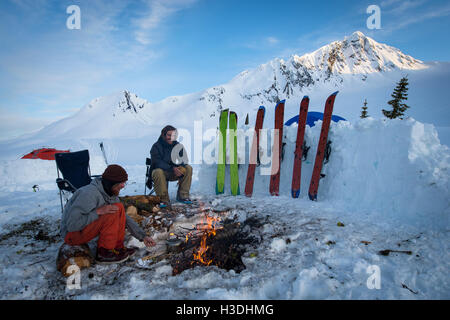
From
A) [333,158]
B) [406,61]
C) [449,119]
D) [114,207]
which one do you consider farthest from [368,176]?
[406,61]

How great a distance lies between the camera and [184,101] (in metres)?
62.5

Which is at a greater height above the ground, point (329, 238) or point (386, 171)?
point (386, 171)

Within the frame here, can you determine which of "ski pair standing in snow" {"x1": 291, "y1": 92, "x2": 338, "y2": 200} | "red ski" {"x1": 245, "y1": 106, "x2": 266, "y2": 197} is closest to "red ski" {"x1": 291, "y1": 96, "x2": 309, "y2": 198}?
"ski pair standing in snow" {"x1": 291, "y1": 92, "x2": 338, "y2": 200}

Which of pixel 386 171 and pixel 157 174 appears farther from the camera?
pixel 157 174

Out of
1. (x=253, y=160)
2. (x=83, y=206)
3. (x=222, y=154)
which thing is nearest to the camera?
(x=83, y=206)

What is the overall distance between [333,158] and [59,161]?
20.6ft

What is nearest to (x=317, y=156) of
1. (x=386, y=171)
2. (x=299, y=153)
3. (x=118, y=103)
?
(x=299, y=153)

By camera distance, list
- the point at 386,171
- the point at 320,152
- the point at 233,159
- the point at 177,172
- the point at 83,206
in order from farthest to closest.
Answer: the point at 233,159
the point at 177,172
the point at 320,152
the point at 386,171
the point at 83,206

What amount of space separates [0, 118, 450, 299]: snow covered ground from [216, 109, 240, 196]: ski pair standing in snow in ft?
1.27

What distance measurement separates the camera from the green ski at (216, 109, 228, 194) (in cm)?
567

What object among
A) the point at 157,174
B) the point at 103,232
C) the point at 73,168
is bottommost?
the point at 103,232

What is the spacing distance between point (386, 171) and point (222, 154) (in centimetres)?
360

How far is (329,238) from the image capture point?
2963 mm

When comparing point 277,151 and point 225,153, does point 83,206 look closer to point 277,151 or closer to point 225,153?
point 225,153
